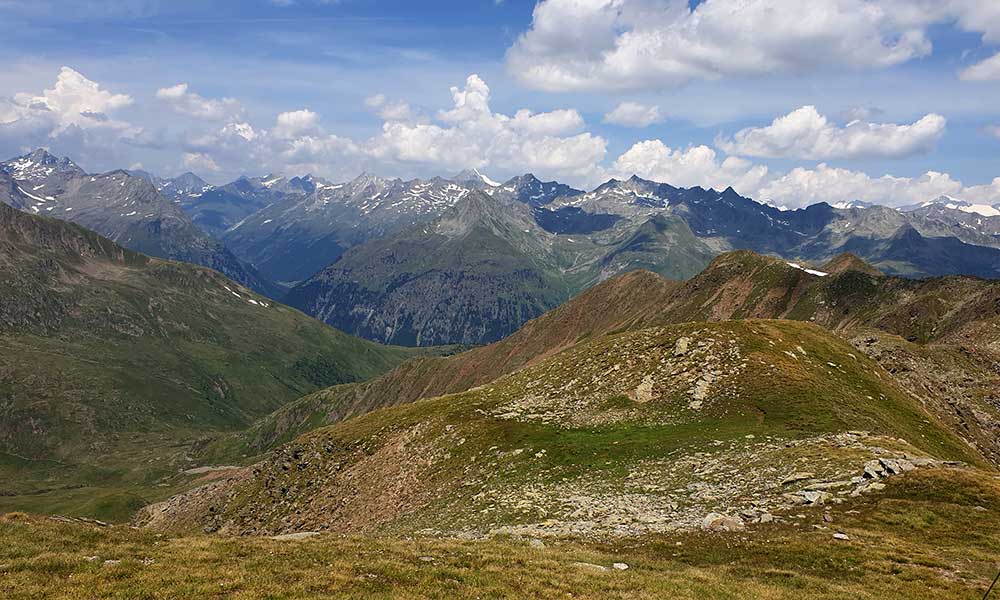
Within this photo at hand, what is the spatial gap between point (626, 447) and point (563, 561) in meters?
23.7

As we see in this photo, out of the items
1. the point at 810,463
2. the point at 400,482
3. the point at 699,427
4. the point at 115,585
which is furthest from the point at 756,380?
the point at 115,585

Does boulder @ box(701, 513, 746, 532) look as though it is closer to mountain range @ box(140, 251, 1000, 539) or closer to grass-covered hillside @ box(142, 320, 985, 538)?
mountain range @ box(140, 251, 1000, 539)

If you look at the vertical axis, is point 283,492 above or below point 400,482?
below

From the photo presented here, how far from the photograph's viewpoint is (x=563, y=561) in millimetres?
25969

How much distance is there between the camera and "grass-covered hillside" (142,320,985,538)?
3659cm

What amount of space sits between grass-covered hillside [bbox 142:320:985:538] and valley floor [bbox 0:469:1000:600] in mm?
3399

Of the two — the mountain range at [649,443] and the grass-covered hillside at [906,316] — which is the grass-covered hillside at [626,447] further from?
the grass-covered hillside at [906,316]

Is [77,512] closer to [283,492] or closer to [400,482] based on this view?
[283,492]

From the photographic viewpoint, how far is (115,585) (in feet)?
66.8

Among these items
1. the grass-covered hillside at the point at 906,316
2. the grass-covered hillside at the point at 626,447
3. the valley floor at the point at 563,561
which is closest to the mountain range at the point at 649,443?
the grass-covered hillside at the point at 626,447

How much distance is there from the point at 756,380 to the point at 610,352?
1833cm

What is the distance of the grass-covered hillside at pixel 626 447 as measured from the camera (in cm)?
3659

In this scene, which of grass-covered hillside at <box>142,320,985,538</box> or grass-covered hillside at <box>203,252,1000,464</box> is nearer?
grass-covered hillside at <box>142,320,985,538</box>

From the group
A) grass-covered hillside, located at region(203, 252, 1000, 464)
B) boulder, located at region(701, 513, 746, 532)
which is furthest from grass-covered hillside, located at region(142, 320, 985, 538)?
grass-covered hillside, located at region(203, 252, 1000, 464)
